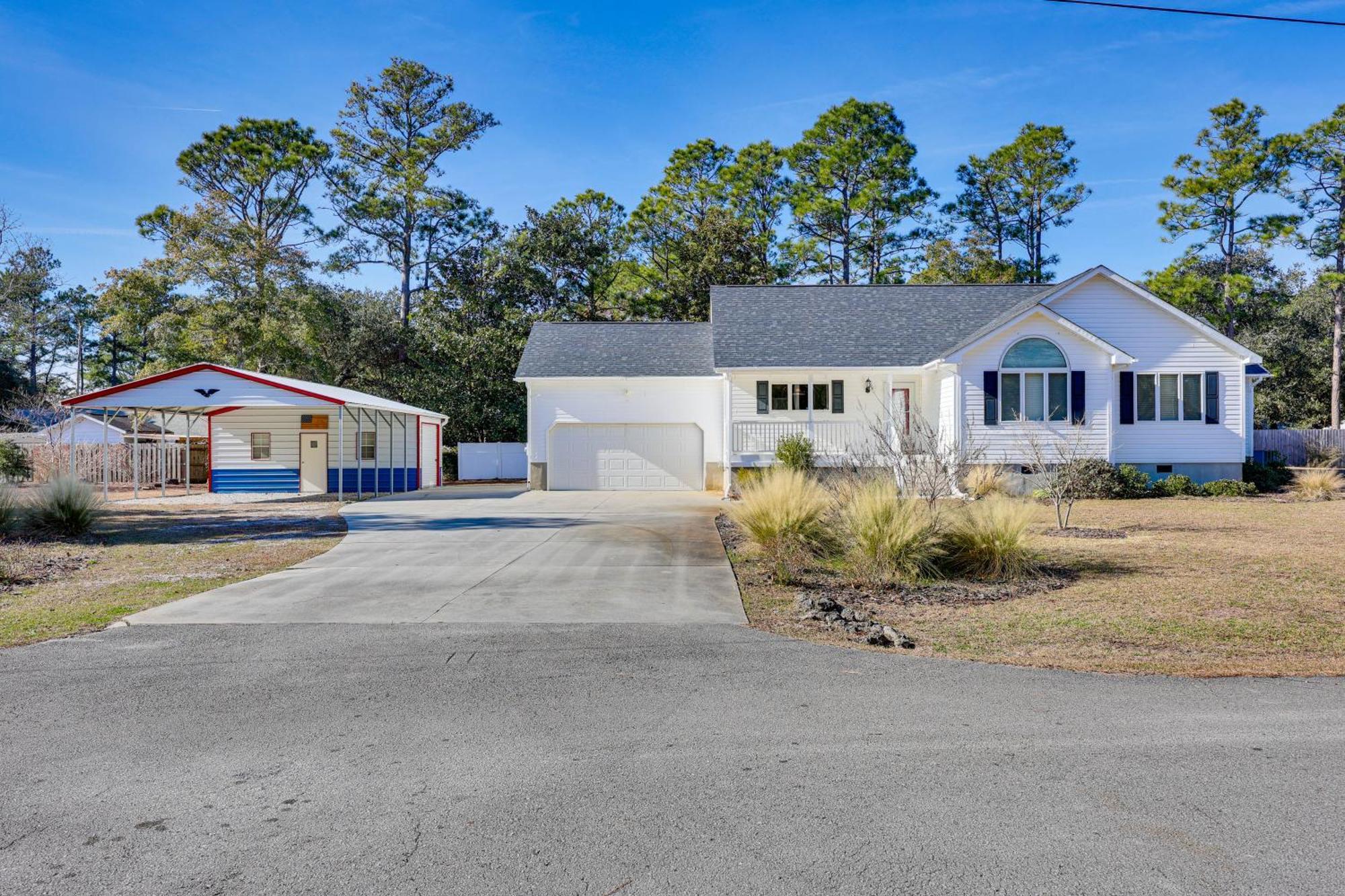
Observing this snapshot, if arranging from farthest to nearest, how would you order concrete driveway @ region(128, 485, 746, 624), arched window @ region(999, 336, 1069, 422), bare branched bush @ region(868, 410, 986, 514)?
arched window @ region(999, 336, 1069, 422) → bare branched bush @ region(868, 410, 986, 514) → concrete driveway @ region(128, 485, 746, 624)

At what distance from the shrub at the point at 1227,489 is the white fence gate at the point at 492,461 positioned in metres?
21.7

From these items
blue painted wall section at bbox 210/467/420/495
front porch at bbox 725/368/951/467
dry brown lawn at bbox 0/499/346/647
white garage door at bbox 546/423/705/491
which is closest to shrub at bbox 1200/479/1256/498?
front porch at bbox 725/368/951/467

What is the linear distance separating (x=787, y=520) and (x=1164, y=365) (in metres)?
15.5

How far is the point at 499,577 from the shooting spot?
32.6 ft

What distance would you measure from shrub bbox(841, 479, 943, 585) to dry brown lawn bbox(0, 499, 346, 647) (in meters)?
7.50

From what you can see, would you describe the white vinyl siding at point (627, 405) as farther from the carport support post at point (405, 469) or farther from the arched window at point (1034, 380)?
the arched window at point (1034, 380)

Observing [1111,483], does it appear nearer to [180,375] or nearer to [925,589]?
[925,589]

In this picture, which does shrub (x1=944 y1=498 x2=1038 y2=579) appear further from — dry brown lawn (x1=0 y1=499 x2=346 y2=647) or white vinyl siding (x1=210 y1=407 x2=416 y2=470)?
white vinyl siding (x1=210 y1=407 x2=416 y2=470)

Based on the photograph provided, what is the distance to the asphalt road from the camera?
3.11 metres

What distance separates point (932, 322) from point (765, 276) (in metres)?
13.1

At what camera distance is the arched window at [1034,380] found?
20.1 metres

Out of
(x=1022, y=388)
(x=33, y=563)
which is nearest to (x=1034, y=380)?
(x=1022, y=388)

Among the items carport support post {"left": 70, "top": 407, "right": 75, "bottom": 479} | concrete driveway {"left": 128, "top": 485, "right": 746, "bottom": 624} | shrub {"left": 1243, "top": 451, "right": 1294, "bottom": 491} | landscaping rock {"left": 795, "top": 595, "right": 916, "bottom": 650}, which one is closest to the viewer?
landscaping rock {"left": 795, "top": 595, "right": 916, "bottom": 650}

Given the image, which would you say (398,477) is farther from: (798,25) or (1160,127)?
(1160,127)
